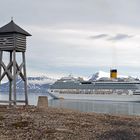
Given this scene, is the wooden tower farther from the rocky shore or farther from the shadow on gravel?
the shadow on gravel

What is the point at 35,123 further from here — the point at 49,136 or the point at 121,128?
the point at 121,128

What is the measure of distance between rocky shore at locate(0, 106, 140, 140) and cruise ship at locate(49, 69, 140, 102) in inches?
4161

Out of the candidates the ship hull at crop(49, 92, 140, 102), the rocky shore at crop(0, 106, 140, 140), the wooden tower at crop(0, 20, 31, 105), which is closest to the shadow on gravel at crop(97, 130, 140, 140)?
the rocky shore at crop(0, 106, 140, 140)

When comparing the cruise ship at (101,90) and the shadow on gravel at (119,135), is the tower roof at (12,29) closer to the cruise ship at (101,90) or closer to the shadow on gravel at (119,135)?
the shadow on gravel at (119,135)

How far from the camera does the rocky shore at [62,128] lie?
1509 cm

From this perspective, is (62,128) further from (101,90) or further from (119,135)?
(101,90)

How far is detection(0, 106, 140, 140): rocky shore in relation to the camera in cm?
1509

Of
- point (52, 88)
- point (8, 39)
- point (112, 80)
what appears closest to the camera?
point (8, 39)

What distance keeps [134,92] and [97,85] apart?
1453cm

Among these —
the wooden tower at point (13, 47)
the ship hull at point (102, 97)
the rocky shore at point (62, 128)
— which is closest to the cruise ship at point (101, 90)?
the ship hull at point (102, 97)

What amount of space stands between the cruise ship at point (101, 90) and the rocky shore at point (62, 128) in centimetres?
10568

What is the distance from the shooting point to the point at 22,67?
86.2 ft

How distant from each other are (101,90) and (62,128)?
115 metres

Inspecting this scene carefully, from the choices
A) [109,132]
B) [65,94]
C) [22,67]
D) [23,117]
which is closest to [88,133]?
[109,132]
